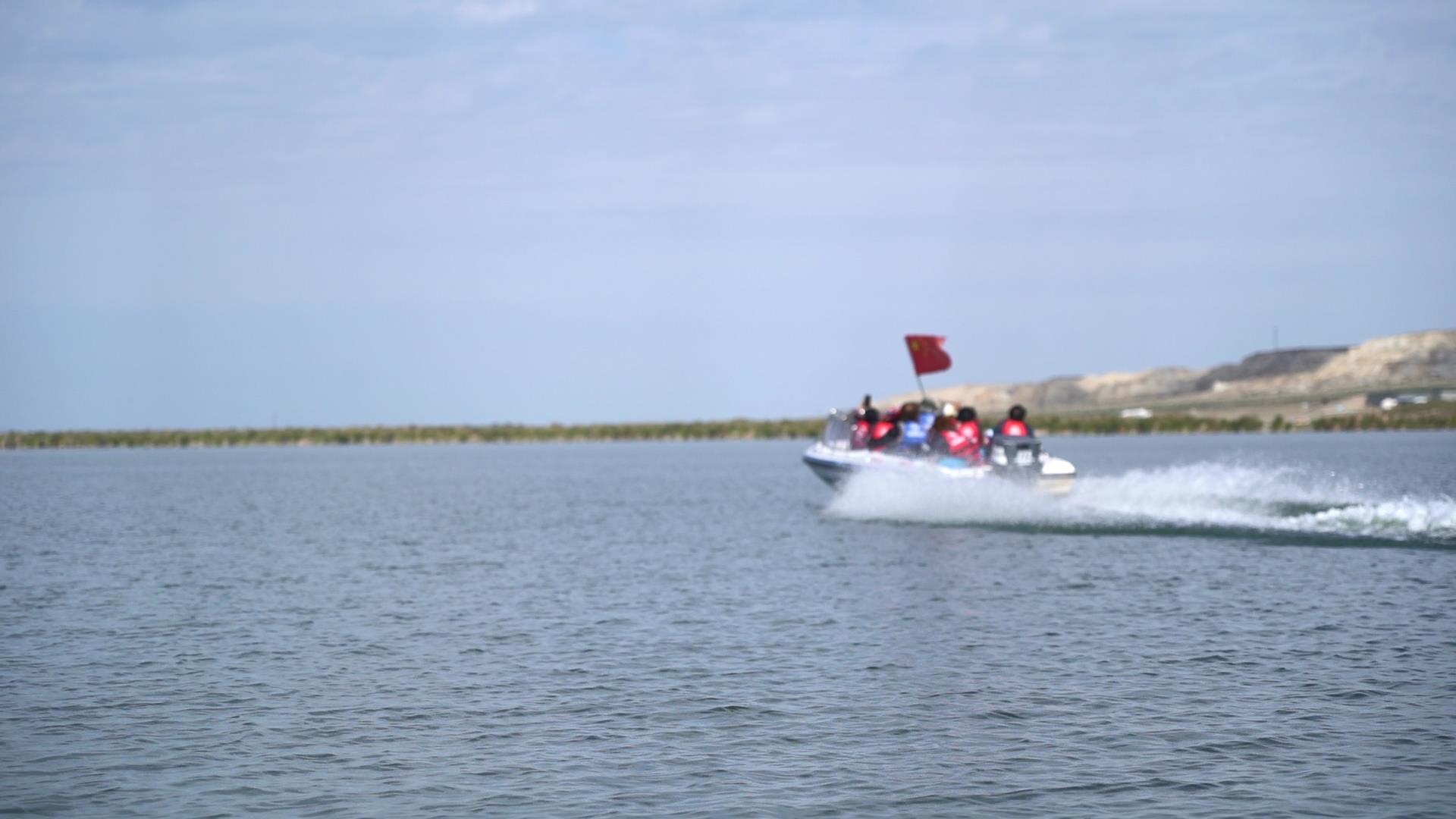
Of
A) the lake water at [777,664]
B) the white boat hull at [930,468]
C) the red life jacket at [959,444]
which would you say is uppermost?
the red life jacket at [959,444]

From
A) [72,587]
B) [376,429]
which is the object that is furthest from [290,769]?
[376,429]

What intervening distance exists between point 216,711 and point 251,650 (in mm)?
4200

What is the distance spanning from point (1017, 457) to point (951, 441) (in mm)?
1918

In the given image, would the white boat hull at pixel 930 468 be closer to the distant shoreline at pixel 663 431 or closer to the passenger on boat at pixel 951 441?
the passenger on boat at pixel 951 441

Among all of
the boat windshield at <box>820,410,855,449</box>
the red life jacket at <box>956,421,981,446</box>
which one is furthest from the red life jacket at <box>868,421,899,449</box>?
the red life jacket at <box>956,421,981,446</box>

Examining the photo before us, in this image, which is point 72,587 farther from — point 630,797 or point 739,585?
point 630,797

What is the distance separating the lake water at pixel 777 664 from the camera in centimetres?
1267

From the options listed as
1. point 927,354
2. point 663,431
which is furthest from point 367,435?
point 927,354

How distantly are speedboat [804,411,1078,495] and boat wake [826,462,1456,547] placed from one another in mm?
217

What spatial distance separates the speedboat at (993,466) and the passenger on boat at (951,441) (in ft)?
0.50

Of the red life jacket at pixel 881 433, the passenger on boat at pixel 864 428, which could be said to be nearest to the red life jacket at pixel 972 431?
the red life jacket at pixel 881 433

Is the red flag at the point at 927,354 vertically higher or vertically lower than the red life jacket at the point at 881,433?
higher

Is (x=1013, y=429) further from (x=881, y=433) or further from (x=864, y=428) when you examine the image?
(x=864, y=428)

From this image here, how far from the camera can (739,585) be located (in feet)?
86.2
